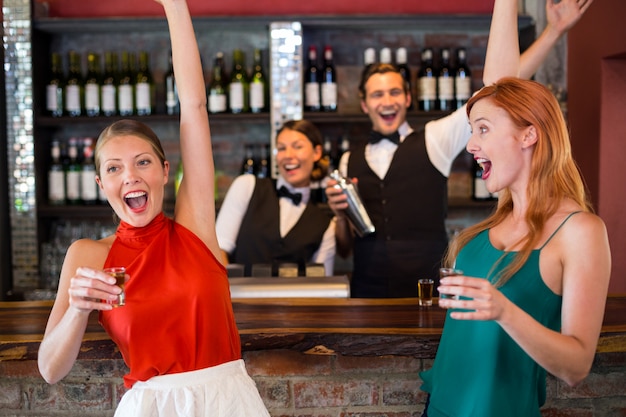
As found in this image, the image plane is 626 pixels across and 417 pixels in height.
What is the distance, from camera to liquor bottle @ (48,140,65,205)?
423 centimetres

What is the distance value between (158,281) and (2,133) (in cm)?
301

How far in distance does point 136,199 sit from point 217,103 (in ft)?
8.44

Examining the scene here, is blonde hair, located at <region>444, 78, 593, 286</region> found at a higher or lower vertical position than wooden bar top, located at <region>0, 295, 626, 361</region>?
higher

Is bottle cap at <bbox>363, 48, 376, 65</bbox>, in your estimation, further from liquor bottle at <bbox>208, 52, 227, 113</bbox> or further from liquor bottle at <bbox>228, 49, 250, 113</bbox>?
liquor bottle at <bbox>208, 52, 227, 113</bbox>

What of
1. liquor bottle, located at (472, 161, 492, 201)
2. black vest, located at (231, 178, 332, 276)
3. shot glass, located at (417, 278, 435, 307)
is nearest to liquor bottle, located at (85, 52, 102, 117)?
black vest, located at (231, 178, 332, 276)

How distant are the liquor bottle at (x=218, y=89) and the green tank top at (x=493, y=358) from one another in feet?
9.04

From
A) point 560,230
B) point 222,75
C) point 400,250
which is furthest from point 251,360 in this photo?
point 222,75

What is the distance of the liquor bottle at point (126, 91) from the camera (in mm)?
4191

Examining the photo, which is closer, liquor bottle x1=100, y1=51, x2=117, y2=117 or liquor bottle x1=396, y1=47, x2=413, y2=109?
liquor bottle x1=396, y1=47, x2=413, y2=109

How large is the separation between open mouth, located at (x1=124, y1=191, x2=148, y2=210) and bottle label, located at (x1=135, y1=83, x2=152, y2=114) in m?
2.65

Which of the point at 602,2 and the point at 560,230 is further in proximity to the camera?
the point at 602,2

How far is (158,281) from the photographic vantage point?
159 cm

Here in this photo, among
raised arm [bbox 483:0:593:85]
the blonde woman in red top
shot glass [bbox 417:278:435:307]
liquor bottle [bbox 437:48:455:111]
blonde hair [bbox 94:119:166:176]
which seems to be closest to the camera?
the blonde woman in red top

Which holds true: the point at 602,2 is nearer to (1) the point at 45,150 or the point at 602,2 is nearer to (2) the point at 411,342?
(2) the point at 411,342
